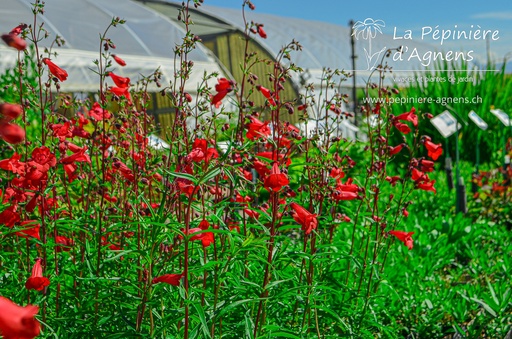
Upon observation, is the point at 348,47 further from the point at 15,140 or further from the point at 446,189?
the point at 15,140

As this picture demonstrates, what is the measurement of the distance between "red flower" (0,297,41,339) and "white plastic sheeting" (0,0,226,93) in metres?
10.7

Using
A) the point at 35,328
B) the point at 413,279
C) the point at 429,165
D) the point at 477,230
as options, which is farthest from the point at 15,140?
the point at 477,230

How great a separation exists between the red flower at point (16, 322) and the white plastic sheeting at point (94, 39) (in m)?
10.7

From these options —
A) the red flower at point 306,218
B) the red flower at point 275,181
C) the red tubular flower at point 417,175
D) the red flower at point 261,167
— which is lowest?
the red flower at point 306,218

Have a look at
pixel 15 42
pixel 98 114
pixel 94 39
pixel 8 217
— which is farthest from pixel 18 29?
pixel 94 39

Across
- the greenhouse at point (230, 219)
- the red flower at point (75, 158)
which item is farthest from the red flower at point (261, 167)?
the red flower at point (75, 158)

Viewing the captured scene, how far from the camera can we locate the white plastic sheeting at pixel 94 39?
12.7 metres

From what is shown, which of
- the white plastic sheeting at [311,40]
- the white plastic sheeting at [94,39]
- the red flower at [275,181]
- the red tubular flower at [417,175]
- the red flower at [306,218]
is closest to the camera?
the red flower at [275,181]

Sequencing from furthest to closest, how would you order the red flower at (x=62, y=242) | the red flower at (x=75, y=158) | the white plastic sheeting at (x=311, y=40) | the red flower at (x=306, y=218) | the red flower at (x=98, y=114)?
1. the white plastic sheeting at (x=311, y=40)
2. the red flower at (x=98, y=114)
3. the red flower at (x=62, y=242)
4. the red flower at (x=75, y=158)
5. the red flower at (x=306, y=218)

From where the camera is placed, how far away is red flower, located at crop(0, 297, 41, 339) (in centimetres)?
79

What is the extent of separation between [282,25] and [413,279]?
26053mm

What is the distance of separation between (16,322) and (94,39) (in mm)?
14270

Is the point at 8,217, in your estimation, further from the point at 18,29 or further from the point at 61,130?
the point at 18,29

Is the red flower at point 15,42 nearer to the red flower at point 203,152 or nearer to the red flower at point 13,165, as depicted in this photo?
the red flower at point 203,152
